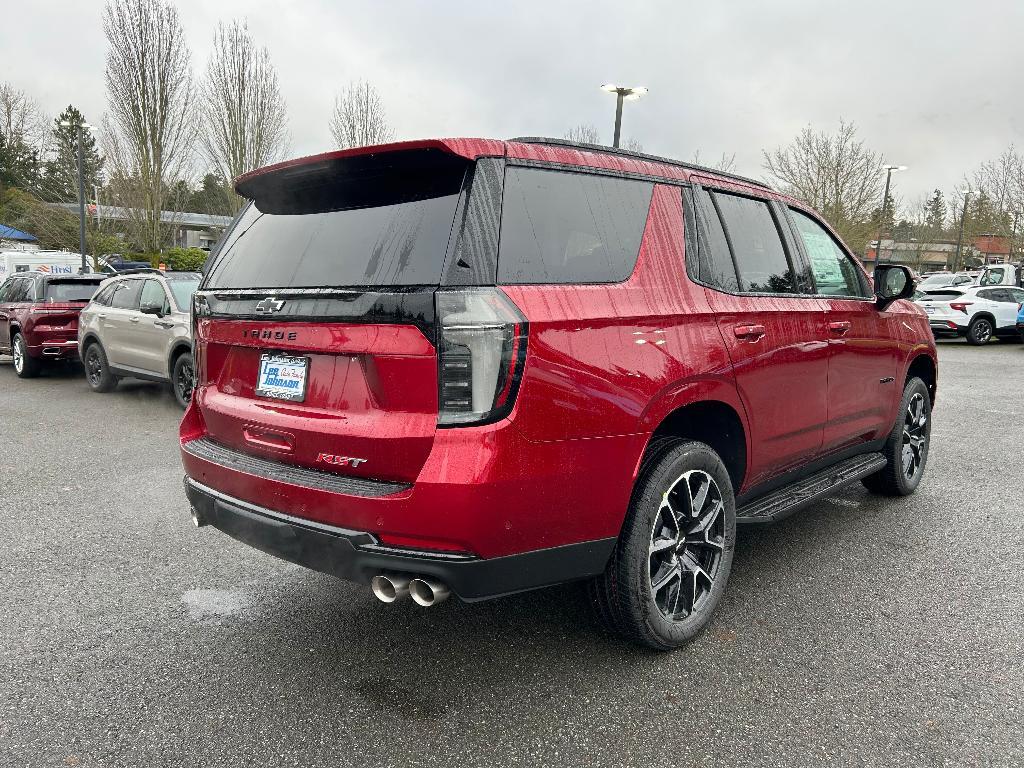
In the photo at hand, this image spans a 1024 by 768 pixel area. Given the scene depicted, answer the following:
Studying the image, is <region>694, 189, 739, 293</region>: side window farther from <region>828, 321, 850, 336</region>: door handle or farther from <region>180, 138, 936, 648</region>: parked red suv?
<region>828, 321, 850, 336</region>: door handle

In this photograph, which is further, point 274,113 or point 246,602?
point 274,113

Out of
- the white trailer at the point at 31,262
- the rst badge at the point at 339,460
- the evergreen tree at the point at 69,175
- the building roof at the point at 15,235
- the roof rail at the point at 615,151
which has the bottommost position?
the rst badge at the point at 339,460

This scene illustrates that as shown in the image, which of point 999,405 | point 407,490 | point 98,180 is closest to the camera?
point 407,490

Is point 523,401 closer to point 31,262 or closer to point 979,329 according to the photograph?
point 979,329

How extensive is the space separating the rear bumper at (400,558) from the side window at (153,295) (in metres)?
7.11

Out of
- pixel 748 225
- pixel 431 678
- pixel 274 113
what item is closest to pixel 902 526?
pixel 748 225

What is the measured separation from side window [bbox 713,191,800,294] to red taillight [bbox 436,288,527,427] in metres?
1.49

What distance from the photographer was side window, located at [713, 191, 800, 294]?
135 inches

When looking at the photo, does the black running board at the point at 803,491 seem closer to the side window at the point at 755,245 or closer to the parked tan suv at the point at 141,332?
the side window at the point at 755,245

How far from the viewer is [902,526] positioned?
4559 millimetres

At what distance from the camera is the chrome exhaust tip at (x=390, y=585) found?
238 centimetres

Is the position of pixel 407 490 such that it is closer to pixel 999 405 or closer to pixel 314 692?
pixel 314 692

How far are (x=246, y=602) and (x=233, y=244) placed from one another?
5.16 ft

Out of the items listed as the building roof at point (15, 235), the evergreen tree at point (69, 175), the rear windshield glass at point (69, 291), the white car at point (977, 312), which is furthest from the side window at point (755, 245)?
the building roof at point (15, 235)
